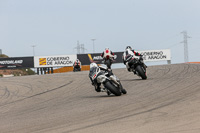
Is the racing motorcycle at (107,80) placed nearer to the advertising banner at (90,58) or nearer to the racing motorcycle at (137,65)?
the racing motorcycle at (137,65)

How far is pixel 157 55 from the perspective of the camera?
53.9 m

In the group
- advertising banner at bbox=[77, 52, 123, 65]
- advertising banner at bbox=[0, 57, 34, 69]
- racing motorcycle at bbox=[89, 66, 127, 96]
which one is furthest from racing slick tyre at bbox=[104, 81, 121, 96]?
advertising banner at bbox=[0, 57, 34, 69]

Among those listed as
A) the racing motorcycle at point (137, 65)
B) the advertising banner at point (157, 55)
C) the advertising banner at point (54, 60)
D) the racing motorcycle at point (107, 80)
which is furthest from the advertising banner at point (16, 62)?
the racing motorcycle at point (107, 80)

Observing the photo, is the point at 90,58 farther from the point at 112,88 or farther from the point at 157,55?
the point at 112,88

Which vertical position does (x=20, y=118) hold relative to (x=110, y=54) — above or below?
below

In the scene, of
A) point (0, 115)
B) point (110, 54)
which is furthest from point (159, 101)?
point (110, 54)

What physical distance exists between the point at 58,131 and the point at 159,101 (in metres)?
3.53

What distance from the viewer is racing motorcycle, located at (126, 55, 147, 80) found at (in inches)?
688

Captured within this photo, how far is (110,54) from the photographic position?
66.6ft

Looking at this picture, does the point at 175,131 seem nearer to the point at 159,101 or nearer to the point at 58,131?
the point at 58,131

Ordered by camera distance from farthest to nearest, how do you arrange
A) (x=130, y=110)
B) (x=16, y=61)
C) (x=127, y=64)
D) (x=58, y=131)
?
1. (x=16, y=61)
2. (x=127, y=64)
3. (x=130, y=110)
4. (x=58, y=131)

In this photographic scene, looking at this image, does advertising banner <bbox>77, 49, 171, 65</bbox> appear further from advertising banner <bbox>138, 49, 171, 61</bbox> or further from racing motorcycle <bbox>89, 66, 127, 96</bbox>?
racing motorcycle <bbox>89, 66, 127, 96</bbox>

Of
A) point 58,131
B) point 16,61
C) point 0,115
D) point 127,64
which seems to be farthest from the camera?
point 16,61

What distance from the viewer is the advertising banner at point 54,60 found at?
5200cm
